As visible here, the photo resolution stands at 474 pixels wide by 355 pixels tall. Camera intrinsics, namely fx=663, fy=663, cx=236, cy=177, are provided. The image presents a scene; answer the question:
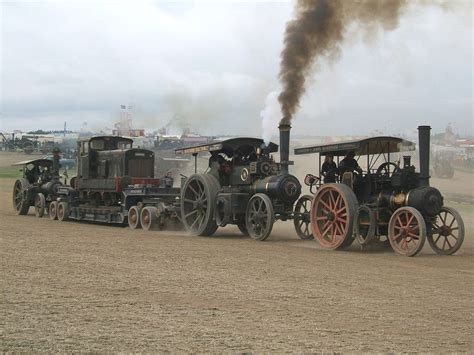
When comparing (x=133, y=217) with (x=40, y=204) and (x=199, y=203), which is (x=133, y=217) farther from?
(x=40, y=204)

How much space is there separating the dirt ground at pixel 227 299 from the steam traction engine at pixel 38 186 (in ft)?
42.2

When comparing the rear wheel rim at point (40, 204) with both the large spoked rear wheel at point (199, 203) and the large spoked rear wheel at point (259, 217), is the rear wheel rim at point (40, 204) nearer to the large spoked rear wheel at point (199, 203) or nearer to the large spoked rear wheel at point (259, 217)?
the large spoked rear wheel at point (199, 203)

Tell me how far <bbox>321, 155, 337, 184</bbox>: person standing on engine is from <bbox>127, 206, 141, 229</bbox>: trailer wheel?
6.95m

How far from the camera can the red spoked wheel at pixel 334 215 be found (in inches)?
551

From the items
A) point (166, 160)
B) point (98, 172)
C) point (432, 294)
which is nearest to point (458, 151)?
point (166, 160)

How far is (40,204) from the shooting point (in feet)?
86.4

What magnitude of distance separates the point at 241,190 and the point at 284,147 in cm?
165

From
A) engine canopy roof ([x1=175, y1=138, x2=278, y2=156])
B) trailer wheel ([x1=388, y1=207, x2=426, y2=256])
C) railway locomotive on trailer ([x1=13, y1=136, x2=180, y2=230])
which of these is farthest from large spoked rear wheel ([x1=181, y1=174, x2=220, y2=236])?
trailer wheel ([x1=388, y1=207, x2=426, y2=256])

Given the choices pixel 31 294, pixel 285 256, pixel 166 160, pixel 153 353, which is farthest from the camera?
pixel 166 160

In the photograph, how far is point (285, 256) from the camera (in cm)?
1287

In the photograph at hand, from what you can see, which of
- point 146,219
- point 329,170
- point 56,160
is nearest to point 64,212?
point 56,160

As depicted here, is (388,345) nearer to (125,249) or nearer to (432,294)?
(432,294)

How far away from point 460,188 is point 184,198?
24.2 meters

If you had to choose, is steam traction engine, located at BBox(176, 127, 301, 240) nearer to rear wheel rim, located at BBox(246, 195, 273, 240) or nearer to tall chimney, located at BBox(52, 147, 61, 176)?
rear wheel rim, located at BBox(246, 195, 273, 240)
